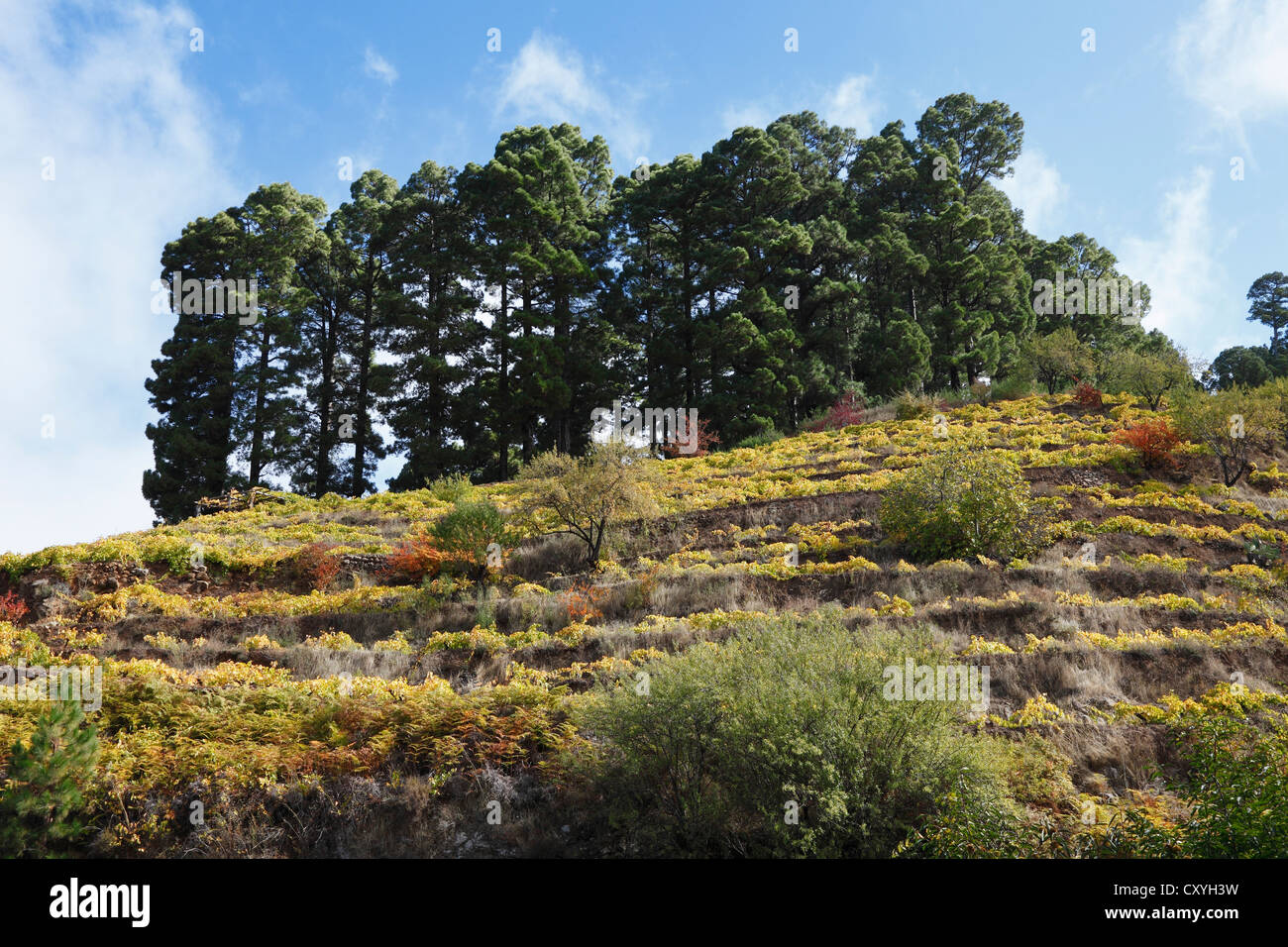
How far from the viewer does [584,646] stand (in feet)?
33.3

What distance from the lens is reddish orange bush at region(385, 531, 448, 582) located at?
47.9ft

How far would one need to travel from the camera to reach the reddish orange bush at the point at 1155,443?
56.9 feet

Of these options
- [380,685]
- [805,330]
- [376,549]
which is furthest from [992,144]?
[380,685]

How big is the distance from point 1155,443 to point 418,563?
1732 cm

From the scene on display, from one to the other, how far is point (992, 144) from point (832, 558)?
38.5 meters

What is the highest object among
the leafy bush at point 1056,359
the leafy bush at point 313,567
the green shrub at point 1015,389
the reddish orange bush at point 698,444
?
the leafy bush at point 1056,359

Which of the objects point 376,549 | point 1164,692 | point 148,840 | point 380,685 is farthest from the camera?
point 376,549

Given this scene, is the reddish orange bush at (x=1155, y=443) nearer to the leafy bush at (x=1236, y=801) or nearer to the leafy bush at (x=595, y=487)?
the leafy bush at (x=595, y=487)

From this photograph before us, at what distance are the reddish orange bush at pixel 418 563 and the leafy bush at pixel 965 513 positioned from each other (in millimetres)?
8945

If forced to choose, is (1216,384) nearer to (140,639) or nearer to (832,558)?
(832,558)

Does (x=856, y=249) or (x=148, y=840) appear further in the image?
(x=856, y=249)

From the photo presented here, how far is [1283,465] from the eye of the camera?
18.1 meters

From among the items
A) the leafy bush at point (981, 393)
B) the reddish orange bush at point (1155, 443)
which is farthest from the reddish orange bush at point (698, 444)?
the reddish orange bush at point (1155, 443)

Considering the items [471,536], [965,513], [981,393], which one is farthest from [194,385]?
[981,393]
